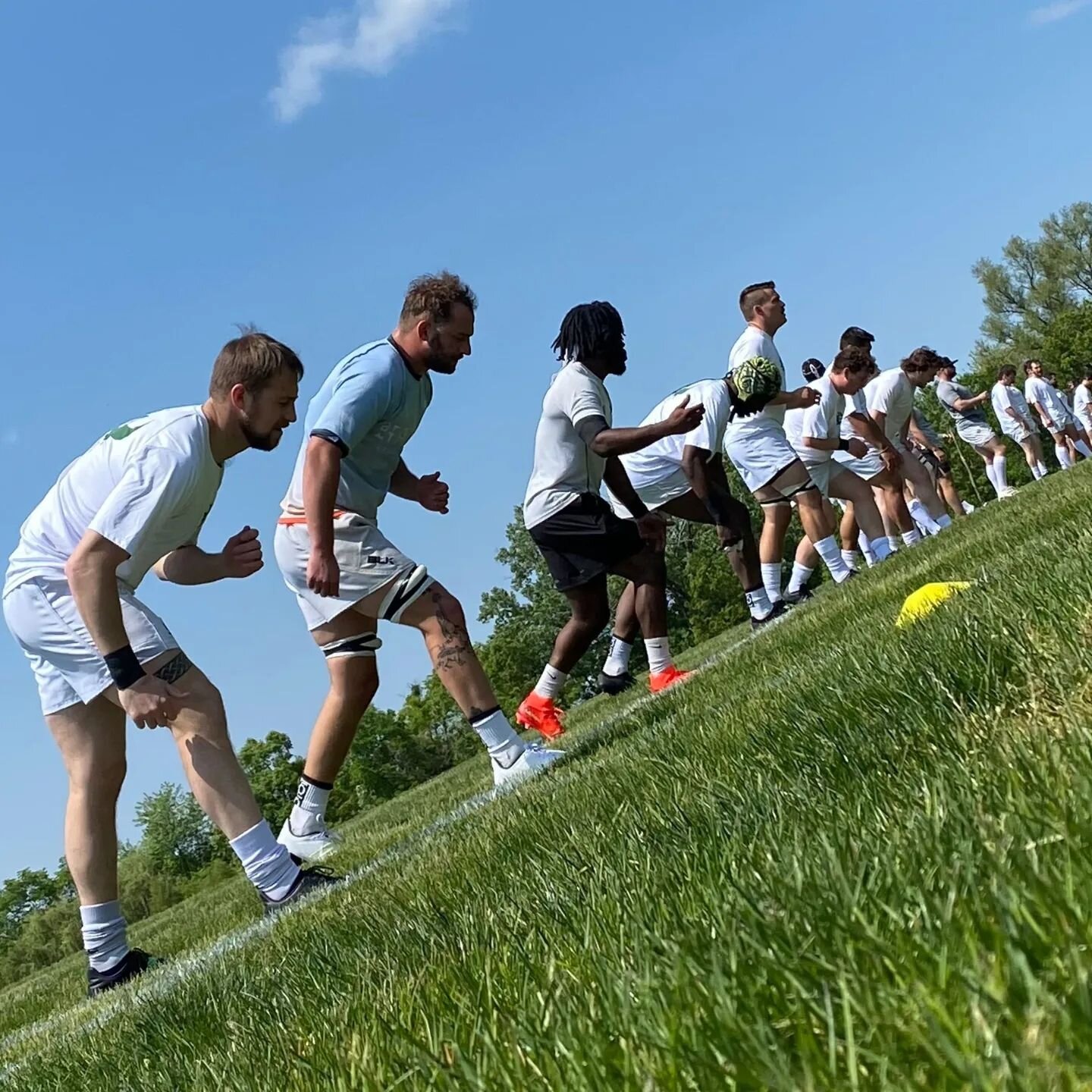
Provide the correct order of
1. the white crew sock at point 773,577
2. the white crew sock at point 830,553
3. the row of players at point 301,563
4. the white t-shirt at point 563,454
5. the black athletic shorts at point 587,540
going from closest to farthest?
the row of players at point 301,563, the white t-shirt at point 563,454, the black athletic shorts at point 587,540, the white crew sock at point 773,577, the white crew sock at point 830,553

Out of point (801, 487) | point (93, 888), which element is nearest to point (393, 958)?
point (93, 888)

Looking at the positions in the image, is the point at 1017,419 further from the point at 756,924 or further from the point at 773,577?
the point at 756,924

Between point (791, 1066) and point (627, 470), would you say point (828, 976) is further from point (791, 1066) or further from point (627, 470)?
point (627, 470)

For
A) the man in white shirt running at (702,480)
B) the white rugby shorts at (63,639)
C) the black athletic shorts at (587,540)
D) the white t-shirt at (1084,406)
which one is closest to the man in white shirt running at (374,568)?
the white rugby shorts at (63,639)

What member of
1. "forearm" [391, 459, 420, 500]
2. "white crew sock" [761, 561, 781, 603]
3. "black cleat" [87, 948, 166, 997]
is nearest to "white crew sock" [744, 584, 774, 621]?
"white crew sock" [761, 561, 781, 603]

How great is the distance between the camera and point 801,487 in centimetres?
1086

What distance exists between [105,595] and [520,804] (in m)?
1.78

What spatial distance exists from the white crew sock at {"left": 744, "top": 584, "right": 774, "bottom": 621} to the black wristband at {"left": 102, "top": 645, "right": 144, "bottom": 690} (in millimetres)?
6919

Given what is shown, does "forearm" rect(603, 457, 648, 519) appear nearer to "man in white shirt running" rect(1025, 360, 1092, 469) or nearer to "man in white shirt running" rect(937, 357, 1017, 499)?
"man in white shirt running" rect(937, 357, 1017, 499)

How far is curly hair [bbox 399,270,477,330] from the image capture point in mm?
5902

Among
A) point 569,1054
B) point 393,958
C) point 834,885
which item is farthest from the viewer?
point 393,958

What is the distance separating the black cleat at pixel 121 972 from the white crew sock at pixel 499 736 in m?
1.89

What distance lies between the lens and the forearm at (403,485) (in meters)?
6.60

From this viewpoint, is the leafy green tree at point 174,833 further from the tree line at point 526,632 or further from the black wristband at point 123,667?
the black wristband at point 123,667
